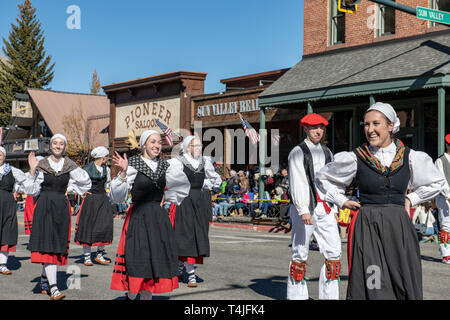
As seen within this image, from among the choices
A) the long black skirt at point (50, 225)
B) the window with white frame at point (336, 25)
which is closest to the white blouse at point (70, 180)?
the long black skirt at point (50, 225)

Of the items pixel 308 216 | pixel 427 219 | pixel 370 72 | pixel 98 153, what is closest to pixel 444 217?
pixel 427 219

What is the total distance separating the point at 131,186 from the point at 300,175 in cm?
184

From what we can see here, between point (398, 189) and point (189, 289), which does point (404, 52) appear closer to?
point (189, 289)

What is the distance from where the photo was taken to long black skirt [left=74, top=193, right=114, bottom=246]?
1051cm

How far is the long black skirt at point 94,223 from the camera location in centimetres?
1051

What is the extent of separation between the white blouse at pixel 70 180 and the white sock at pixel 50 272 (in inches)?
39.8

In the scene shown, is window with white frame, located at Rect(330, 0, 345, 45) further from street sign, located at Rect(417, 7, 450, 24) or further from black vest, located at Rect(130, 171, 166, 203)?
black vest, located at Rect(130, 171, 166, 203)

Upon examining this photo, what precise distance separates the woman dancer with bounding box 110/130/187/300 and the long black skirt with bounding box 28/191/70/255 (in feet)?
6.24

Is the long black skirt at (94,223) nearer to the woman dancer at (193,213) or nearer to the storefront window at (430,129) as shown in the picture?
the woman dancer at (193,213)

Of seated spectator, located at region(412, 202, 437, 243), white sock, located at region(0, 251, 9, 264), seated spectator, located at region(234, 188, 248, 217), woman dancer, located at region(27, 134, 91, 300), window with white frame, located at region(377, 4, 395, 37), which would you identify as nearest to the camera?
woman dancer, located at region(27, 134, 91, 300)

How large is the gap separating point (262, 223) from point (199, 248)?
10960mm

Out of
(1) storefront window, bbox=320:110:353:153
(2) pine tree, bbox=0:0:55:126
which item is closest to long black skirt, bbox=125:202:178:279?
(1) storefront window, bbox=320:110:353:153

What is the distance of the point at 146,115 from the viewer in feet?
108
